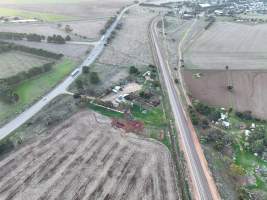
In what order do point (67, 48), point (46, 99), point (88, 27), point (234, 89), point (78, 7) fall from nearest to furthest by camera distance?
point (46, 99) < point (234, 89) < point (67, 48) < point (88, 27) < point (78, 7)

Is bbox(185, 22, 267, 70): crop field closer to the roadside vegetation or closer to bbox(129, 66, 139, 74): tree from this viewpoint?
bbox(129, 66, 139, 74): tree

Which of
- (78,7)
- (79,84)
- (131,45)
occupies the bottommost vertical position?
(79,84)

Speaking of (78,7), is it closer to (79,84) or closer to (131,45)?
(131,45)

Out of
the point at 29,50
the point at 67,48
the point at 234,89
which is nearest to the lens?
the point at 234,89

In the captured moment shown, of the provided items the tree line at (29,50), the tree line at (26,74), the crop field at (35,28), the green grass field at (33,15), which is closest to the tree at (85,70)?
the tree line at (26,74)

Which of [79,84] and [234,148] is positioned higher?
[79,84]

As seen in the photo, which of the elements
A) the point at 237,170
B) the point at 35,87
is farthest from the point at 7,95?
the point at 237,170
